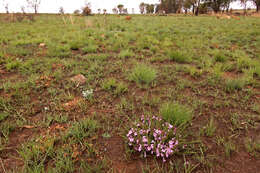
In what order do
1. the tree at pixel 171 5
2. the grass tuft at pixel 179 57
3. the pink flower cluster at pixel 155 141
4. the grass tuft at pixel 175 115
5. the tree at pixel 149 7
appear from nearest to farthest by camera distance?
the pink flower cluster at pixel 155 141 → the grass tuft at pixel 175 115 → the grass tuft at pixel 179 57 → the tree at pixel 171 5 → the tree at pixel 149 7

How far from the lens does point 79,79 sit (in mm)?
3090

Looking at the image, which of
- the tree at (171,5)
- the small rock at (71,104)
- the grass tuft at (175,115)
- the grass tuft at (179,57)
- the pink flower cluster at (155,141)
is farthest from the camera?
the tree at (171,5)

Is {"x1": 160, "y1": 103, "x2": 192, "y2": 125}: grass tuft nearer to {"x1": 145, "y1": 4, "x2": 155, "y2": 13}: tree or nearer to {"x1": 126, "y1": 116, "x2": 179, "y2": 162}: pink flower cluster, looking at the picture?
{"x1": 126, "y1": 116, "x2": 179, "y2": 162}: pink flower cluster

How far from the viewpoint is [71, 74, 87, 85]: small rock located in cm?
302

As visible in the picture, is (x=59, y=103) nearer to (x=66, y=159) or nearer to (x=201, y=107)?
(x=66, y=159)

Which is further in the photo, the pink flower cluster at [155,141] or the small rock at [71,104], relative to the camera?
the small rock at [71,104]

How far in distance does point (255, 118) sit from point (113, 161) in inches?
84.1

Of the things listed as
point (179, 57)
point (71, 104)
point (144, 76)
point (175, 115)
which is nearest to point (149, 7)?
point (179, 57)

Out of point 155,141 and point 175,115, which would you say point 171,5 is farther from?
point 155,141

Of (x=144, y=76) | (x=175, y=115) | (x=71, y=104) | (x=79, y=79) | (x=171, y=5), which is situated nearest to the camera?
(x=175, y=115)

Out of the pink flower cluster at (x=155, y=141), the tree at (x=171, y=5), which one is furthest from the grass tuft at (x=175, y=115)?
the tree at (x=171, y=5)

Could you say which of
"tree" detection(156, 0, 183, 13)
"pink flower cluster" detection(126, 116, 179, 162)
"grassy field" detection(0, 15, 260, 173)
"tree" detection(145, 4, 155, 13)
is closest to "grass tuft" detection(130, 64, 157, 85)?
"grassy field" detection(0, 15, 260, 173)

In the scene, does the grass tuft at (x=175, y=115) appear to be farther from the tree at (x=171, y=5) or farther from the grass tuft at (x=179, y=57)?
the tree at (x=171, y=5)

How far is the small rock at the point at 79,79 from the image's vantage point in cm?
302
